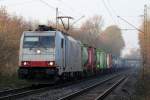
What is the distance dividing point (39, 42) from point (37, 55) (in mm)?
861

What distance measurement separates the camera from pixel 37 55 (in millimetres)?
24188

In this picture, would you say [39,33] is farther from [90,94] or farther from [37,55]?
[90,94]

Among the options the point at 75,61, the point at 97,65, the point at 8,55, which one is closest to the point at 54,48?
the point at 75,61

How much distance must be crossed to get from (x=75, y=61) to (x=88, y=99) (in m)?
13.6

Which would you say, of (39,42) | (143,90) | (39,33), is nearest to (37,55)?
(39,42)

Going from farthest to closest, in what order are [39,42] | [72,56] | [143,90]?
[72,56] → [39,42] → [143,90]

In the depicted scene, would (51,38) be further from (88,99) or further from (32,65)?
(88,99)

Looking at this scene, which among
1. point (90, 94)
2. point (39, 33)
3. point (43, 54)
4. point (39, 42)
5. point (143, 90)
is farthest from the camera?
point (39, 33)

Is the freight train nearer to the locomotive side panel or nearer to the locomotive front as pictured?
the locomotive front

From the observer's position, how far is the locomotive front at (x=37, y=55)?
77.7 feet

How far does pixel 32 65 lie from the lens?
23.9 m

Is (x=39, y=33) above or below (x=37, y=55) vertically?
above

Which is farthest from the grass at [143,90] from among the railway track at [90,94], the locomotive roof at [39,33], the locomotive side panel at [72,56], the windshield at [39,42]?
the locomotive roof at [39,33]

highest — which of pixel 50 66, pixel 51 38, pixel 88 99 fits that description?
pixel 51 38
